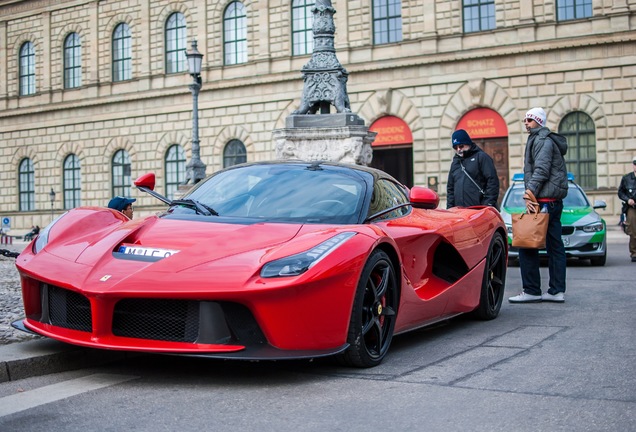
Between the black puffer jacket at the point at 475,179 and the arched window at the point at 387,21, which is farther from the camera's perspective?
the arched window at the point at 387,21

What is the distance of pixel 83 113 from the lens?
4603 centimetres

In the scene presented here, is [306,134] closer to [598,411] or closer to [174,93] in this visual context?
[598,411]

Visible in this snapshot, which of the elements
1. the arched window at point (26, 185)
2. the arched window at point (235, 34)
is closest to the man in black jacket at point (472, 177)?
the arched window at point (235, 34)

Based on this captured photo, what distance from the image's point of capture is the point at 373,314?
5473 millimetres

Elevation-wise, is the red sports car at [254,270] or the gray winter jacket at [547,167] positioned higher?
the gray winter jacket at [547,167]

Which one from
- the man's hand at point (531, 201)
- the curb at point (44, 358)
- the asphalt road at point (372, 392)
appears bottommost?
the asphalt road at point (372, 392)

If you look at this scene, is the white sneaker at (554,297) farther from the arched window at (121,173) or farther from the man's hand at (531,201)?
the arched window at (121,173)

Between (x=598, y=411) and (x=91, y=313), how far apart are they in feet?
8.69

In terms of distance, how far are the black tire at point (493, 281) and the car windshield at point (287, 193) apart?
72.0 inches

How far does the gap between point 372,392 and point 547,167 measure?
5.21 meters

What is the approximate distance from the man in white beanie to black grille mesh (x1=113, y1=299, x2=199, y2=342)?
533 cm

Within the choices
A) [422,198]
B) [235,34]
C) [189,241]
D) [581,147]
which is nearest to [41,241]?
[189,241]

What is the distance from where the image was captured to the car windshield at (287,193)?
597 cm

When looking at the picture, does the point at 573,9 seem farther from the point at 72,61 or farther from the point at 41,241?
the point at 41,241
